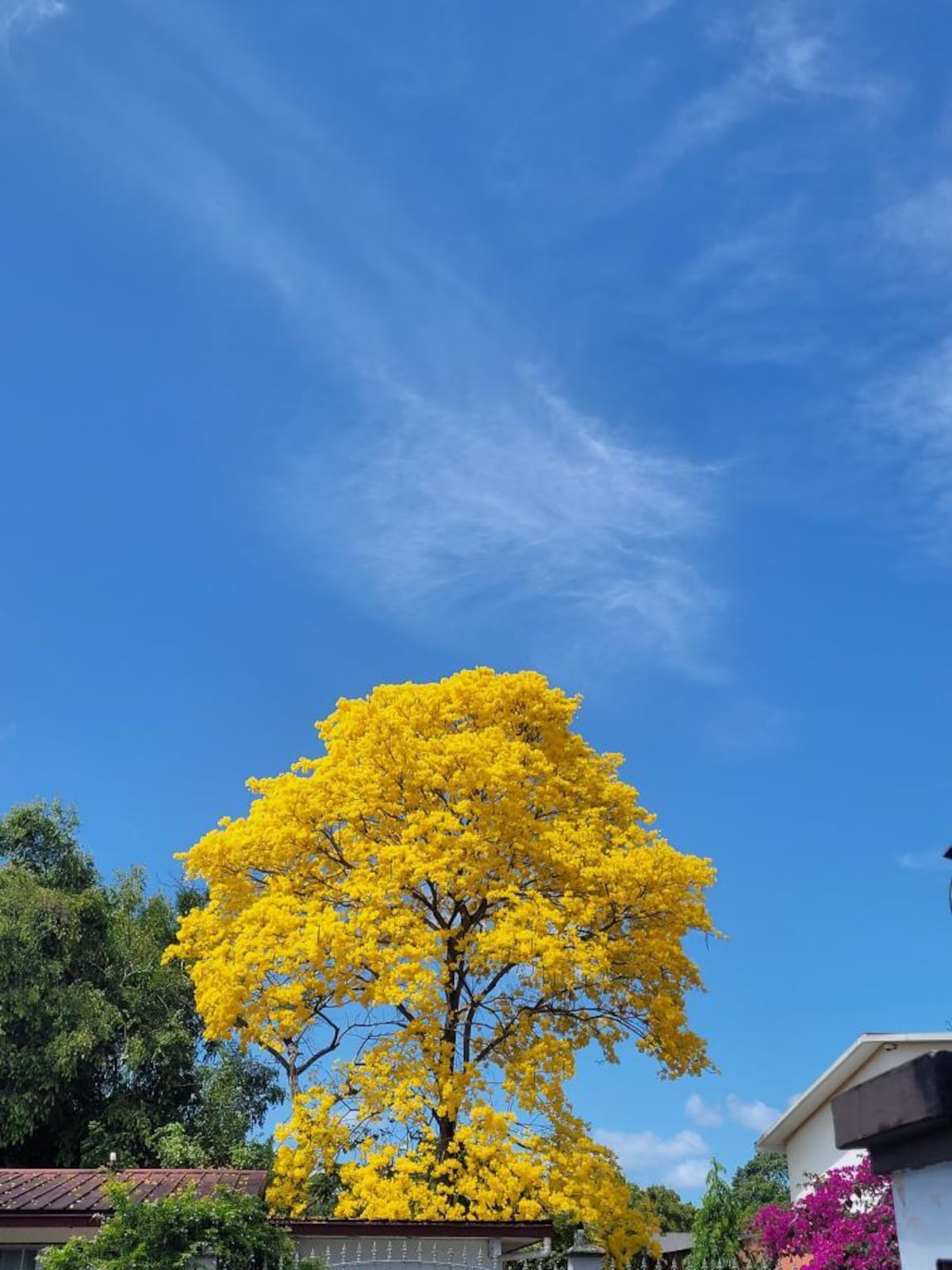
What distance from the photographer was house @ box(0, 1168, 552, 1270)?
12.6 meters

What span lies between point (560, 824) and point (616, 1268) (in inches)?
258

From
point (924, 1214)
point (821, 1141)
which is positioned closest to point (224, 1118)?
point (821, 1141)

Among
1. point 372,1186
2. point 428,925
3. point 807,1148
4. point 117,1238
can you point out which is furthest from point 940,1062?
point 807,1148

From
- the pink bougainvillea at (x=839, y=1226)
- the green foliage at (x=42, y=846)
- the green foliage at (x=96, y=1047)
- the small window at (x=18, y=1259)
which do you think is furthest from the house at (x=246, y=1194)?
the green foliage at (x=42, y=846)

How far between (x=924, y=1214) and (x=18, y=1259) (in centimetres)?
1171

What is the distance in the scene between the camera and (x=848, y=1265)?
14.9 metres

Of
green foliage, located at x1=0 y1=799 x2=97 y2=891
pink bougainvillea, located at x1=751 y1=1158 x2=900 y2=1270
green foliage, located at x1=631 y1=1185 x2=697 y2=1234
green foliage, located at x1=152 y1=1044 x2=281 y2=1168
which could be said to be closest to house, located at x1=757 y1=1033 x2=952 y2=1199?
pink bougainvillea, located at x1=751 y1=1158 x2=900 y2=1270

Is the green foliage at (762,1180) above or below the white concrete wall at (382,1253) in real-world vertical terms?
above

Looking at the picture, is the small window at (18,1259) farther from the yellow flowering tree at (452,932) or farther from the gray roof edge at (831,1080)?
the gray roof edge at (831,1080)

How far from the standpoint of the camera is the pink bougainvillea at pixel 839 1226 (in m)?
14.8

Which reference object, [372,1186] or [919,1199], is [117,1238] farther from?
[919,1199]

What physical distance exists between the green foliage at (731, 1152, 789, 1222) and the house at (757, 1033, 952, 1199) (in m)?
36.7

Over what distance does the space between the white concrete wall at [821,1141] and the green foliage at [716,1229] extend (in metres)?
2.72

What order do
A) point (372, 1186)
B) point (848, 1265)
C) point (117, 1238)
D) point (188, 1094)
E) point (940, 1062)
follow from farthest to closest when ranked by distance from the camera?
point (188, 1094) < point (372, 1186) < point (848, 1265) < point (117, 1238) < point (940, 1062)
